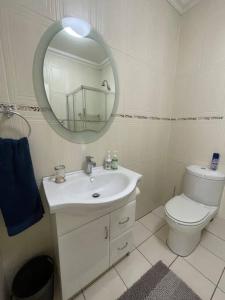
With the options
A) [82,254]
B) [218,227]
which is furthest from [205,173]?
[82,254]

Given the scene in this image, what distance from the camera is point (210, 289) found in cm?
104

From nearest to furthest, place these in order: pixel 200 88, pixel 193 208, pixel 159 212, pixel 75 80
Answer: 1. pixel 75 80
2. pixel 193 208
3. pixel 200 88
4. pixel 159 212

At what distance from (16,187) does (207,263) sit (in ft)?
5.49

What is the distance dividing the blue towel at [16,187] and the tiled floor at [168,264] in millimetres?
747

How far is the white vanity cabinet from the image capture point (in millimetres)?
812

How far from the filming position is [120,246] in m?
1.14

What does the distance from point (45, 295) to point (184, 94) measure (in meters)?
2.18

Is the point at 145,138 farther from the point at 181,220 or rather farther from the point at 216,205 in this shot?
the point at 216,205

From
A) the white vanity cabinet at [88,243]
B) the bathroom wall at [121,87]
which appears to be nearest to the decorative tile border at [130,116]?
the bathroom wall at [121,87]

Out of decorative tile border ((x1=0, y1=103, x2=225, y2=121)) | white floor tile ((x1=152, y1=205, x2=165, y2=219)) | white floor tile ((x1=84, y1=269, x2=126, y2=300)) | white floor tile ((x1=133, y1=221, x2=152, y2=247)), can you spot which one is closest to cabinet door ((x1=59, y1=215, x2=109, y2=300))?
white floor tile ((x1=84, y1=269, x2=126, y2=300))

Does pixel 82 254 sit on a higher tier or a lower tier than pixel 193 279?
higher

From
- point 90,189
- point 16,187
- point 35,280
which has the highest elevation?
point 16,187

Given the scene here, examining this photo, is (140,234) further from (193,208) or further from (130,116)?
(130,116)

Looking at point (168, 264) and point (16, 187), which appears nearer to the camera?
point (16, 187)
